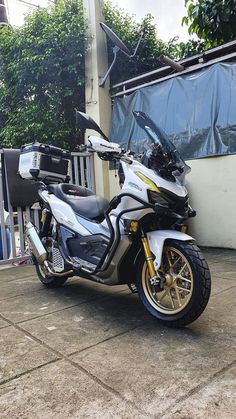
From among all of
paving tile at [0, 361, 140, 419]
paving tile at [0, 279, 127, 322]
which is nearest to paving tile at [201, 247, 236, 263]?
paving tile at [0, 279, 127, 322]

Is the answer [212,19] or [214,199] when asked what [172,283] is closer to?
[214,199]

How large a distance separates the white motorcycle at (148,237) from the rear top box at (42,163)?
0.75 m

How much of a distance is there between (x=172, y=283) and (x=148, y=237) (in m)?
0.33

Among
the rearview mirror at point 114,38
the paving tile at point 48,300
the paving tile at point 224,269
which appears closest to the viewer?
the paving tile at point 48,300

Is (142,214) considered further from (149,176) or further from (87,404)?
(87,404)

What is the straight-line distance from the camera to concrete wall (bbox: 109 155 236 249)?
472cm

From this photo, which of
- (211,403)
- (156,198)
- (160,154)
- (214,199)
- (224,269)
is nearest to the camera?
(211,403)

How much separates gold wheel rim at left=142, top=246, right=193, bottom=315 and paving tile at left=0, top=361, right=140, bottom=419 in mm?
752

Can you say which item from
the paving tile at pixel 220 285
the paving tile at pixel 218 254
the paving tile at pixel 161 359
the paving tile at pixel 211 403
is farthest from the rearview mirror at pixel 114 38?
the paving tile at pixel 211 403

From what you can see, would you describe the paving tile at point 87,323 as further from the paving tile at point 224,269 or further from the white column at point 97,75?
the white column at point 97,75

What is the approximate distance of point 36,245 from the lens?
3273 mm

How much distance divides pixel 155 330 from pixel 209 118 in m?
3.42

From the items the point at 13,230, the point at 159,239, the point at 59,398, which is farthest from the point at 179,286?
the point at 13,230

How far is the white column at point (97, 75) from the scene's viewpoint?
6.11 meters
